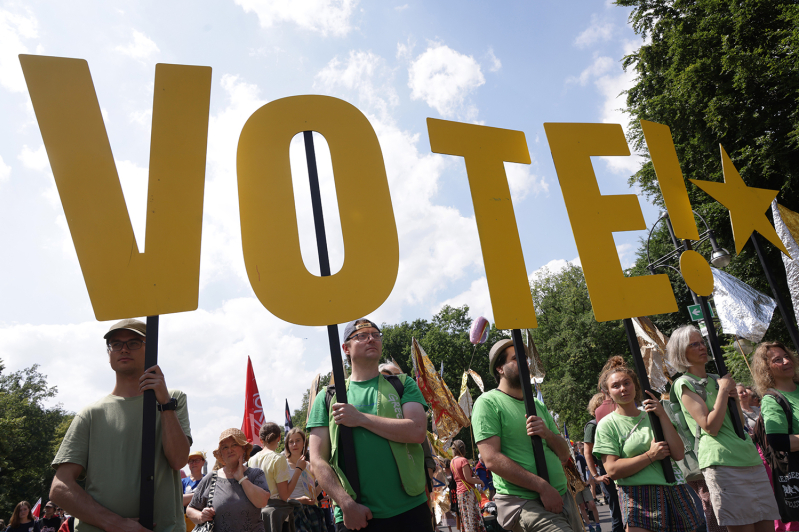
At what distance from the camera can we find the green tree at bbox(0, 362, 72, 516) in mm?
29812

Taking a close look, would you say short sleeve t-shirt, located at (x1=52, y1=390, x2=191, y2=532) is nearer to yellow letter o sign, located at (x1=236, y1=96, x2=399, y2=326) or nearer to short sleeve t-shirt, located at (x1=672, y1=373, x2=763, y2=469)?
yellow letter o sign, located at (x1=236, y1=96, x2=399, y2=326)

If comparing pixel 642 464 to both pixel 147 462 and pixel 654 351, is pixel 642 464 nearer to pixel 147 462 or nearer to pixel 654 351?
pixel 147 462

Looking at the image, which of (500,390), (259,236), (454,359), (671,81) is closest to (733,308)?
(500,390)

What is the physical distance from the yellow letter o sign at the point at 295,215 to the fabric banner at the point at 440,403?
6.42 metres

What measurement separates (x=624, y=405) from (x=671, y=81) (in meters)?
16.3

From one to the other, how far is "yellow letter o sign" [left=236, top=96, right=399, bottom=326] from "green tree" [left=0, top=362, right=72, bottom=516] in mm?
34091

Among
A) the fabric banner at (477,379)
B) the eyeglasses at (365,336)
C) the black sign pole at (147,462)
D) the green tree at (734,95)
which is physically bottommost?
the black sign pole at (147,462)

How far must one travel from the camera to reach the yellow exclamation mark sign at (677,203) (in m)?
4.39

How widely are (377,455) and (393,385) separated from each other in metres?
0.45

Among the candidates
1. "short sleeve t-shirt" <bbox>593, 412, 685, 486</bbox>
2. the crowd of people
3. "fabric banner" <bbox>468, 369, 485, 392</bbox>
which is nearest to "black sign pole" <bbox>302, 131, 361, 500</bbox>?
the crowd of people

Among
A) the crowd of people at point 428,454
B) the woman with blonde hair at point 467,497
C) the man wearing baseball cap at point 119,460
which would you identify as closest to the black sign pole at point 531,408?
the crowd of people at point 428,454

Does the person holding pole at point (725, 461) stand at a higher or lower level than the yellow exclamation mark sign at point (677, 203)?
lower

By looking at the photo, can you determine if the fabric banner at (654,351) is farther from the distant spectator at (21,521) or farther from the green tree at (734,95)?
the distant spectator at (21,521)

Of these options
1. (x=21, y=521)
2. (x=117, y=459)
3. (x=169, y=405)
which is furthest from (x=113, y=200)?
(x=21, y=521)
